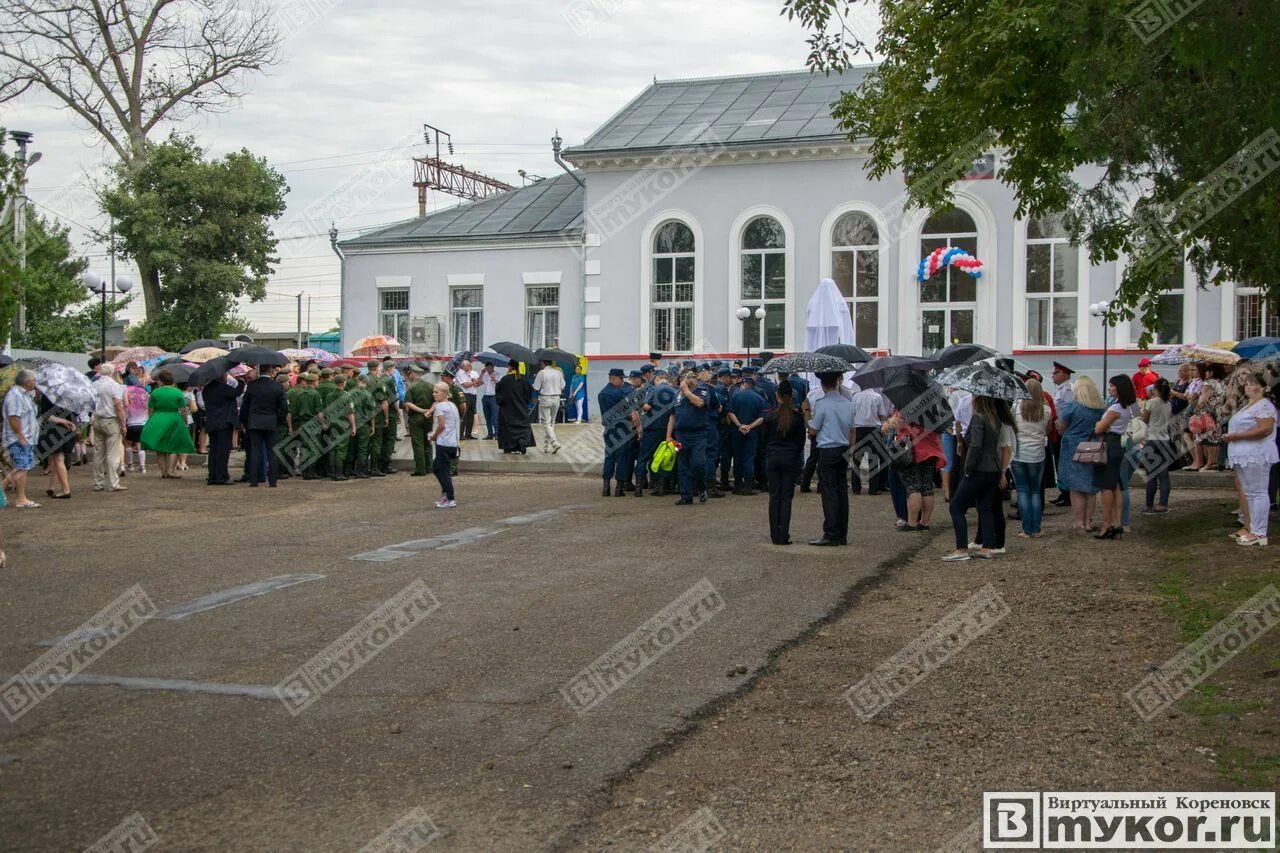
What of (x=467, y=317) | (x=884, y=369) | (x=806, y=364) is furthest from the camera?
(x=467, y=317)

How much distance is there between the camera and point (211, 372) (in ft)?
66.0

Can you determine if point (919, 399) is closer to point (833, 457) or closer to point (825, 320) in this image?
point (833, 457)

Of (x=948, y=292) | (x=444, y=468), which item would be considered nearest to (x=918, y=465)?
(x=444, y=468)

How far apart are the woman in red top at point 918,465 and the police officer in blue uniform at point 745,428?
12.6 feet

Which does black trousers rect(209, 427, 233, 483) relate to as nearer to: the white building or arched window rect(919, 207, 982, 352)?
the white building

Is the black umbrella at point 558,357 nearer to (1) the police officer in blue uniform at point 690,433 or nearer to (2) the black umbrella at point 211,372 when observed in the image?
(2) the black umbrella at point 211,372

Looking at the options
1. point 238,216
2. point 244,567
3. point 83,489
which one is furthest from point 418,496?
point 238,216

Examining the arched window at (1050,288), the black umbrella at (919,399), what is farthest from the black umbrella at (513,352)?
the arched window at (1050,288)

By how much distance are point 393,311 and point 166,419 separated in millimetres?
19568

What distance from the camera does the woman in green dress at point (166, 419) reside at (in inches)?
796

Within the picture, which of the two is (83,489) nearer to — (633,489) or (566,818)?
(633,489)

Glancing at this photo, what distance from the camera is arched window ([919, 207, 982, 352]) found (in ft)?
107

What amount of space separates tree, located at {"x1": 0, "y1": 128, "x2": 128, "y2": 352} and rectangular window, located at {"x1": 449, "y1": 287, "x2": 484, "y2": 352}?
10867 mm

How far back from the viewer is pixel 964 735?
22.1ft
